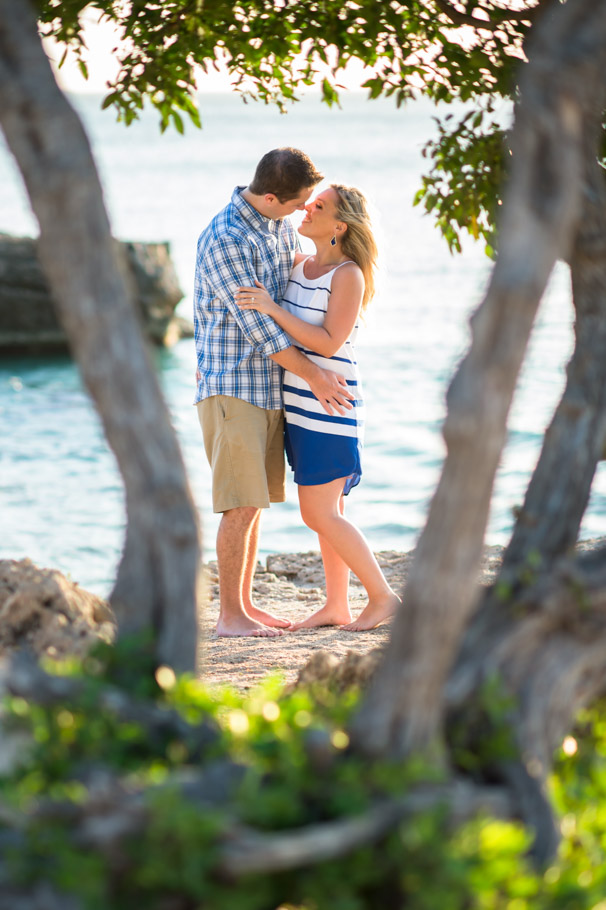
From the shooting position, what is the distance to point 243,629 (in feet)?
16.3

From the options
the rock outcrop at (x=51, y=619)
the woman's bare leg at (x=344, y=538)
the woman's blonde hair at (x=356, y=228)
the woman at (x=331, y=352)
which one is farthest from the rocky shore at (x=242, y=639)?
the woman's blonde hair at (x=356, y=228)

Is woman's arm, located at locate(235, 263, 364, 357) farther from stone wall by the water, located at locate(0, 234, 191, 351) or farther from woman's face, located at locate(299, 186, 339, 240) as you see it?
stone wall by the water, located at locate(0, 234, 191, 351)

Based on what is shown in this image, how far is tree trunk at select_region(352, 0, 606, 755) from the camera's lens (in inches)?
76.8

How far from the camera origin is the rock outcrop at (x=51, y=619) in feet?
11.2

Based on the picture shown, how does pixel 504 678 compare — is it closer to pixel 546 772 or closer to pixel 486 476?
pixel 546 772

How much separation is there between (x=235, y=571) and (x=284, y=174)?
6.73ft

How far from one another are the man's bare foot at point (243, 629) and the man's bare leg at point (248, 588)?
0.11 metres

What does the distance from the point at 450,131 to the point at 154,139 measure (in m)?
112

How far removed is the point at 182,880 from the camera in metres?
1.74

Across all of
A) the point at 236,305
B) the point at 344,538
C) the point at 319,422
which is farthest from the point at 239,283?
the point at 344,538

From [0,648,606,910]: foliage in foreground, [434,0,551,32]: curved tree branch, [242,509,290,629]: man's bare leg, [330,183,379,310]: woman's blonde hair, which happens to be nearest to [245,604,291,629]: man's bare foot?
[242,509,290,629]: man's bare leg

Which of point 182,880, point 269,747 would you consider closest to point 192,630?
point 269,747

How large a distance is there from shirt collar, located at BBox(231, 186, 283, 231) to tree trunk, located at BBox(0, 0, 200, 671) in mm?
2518

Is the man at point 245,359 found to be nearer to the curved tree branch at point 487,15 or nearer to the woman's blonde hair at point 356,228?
the woman's blonde hair at point 356,228
